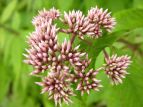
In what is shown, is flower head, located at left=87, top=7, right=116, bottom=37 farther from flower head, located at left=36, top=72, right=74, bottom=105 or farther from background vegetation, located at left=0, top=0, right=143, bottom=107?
flower head, located at left=36, top=72, right=74, bottom=105

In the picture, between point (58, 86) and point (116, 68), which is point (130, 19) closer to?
point (116, 68)

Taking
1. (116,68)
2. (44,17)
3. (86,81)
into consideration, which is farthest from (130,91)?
(44,17)

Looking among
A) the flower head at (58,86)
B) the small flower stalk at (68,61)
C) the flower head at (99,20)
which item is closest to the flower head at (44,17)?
the small flower stalk at (68,61)

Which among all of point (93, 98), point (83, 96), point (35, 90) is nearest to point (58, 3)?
point (93, 98)

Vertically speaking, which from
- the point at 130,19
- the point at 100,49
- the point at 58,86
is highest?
the point at 130,19

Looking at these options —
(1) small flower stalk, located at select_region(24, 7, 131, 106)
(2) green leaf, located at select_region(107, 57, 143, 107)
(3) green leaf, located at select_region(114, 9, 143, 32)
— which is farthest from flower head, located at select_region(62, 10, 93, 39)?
(2) green leaf, located at select_region(107, 57, 143, 107)

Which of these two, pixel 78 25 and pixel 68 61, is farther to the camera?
pixel 78 25

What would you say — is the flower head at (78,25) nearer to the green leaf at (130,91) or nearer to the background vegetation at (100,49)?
the background vegetation at (100,49)

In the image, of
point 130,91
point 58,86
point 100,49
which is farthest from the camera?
point 130,91
